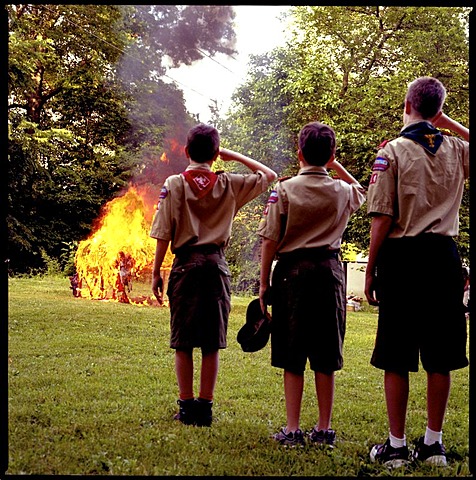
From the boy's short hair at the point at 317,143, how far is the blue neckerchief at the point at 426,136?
362mm

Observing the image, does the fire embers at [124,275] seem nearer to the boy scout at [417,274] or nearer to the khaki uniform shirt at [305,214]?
the khaki uniform shirt at [305,214]

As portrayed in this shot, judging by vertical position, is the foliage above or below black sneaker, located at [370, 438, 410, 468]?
above

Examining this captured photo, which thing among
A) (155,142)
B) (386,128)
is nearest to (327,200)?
(155,142)

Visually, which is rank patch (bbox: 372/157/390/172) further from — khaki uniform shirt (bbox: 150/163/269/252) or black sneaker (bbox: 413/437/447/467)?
black sneaker (bbox: 413/437/447/467)

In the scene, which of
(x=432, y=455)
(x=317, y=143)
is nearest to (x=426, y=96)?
(x=317, y=143)

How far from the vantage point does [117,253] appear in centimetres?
702

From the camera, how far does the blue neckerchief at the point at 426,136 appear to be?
2533mm

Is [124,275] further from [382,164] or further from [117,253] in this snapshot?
[382,164]

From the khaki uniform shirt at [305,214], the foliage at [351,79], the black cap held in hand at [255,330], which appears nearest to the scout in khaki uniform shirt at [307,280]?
the khaki uniform shirt at [305,214]

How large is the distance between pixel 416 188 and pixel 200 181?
1.05 m

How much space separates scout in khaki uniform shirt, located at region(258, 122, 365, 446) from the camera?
2693 mm

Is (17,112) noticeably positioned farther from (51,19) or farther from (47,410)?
(47,410)

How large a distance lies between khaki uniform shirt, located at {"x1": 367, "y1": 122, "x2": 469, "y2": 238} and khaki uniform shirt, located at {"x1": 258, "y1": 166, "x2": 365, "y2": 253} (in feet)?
0.80

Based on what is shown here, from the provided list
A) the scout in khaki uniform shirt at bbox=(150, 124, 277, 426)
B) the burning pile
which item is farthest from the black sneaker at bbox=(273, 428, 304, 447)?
the burning pile
